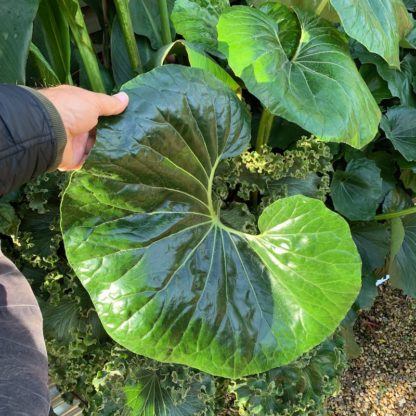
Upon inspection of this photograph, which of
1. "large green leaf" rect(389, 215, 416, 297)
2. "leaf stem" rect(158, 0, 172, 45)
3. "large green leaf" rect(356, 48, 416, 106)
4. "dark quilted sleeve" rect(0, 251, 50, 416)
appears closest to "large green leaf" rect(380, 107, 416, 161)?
"large green leaf" rect(356, 48, 416, 106)

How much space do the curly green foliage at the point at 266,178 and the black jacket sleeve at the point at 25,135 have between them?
52 centimetres

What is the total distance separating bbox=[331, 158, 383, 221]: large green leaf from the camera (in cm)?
156

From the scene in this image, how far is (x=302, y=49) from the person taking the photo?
4.10ft

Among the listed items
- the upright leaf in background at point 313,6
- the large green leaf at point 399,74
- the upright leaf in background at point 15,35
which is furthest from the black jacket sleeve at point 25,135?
the large green leaf at point 399,74

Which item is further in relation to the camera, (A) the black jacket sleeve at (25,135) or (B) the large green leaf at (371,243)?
(B) the large green leaf at (371,243)

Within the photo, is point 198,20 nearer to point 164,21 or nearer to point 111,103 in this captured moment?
point 164,21

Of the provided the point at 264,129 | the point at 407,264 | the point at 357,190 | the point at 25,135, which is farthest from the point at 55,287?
the point at 407,264

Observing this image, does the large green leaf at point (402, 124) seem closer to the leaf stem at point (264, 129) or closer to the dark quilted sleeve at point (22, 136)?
the leaf stem at point (264, 129)

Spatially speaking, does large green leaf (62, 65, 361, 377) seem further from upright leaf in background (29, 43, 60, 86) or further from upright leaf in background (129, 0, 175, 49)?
upright leaf in background (129, 0, 175, 49)

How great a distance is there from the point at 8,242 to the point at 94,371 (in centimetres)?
41

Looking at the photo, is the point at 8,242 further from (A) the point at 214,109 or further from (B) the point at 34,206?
(A) the point at 214,109

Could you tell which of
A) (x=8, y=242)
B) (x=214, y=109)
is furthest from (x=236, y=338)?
(x=8, y=242)

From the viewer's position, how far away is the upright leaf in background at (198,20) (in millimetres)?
1292

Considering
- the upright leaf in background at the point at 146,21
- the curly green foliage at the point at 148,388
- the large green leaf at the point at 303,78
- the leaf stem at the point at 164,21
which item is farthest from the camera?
the upright leaf in background at the point at 146,21
